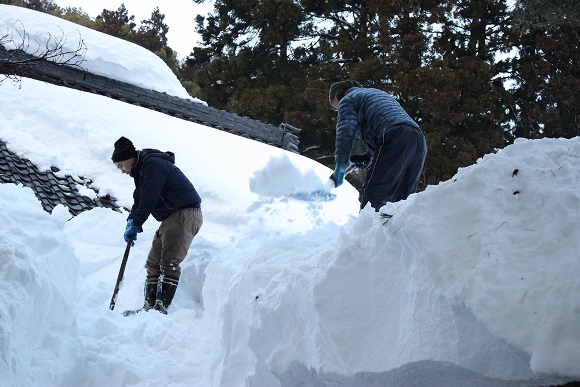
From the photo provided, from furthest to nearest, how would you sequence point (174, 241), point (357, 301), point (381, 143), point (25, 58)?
point (25, 58) < point (174, 241) < point (381, 143) < point (357, 301)

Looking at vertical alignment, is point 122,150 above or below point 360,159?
below

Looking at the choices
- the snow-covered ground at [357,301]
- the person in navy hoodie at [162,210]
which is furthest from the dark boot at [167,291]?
the snow-covered ground at [357,301]

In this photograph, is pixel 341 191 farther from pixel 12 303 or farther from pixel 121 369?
pixel 12 303

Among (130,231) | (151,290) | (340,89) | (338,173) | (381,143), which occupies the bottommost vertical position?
(151,290)

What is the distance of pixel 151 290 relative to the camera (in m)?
4.66

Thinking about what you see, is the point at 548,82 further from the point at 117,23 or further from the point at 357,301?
the point at 117,23

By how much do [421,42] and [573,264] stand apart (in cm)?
1357

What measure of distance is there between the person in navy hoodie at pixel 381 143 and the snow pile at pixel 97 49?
7.65 m

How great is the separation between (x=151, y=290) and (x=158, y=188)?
32.6 inches

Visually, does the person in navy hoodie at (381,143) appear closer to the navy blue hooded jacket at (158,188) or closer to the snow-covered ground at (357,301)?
the snow-covered ground at (357,301)

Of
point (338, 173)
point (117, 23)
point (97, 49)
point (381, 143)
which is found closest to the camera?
point (381, 143)

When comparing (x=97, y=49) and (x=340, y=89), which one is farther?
(x=97, y=49)

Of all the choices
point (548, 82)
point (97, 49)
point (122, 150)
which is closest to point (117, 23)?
point (97, 49)

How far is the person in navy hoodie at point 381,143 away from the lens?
4012 millimetres
